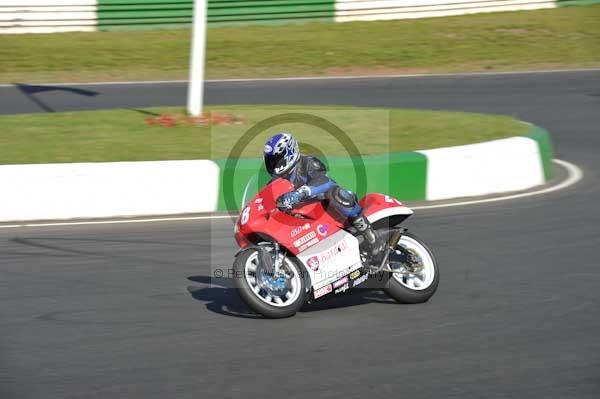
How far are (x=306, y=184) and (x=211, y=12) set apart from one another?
18776mm

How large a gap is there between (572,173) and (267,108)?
4799mm

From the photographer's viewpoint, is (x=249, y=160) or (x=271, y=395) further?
(x=249, y=160)

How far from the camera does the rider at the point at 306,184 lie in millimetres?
6781

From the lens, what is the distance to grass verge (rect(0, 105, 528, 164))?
11727mm

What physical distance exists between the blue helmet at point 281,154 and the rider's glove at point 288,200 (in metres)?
0.19

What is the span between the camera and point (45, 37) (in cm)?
2364

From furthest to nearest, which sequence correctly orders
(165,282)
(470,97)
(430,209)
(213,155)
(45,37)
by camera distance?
(45,37) < (470,97) < (213,155) < (430,209) < (165,282)

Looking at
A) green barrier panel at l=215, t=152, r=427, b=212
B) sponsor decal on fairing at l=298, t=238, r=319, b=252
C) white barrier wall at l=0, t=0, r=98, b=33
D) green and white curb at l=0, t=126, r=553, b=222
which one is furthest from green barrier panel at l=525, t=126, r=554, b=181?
white barrier wall at l=0, t=0, r=98, b=33

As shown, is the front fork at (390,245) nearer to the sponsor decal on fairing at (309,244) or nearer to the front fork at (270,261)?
the sponsor decal on fairing at (309,244)

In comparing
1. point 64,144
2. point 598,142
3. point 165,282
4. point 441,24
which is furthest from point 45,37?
point 165,282

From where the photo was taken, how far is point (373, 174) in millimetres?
10719

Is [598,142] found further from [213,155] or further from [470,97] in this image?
[213,155]

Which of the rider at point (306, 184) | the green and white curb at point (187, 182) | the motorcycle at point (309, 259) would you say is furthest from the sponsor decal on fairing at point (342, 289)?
the green and white curb at point (187, 182)

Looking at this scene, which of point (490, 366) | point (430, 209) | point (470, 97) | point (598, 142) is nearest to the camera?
point (490, 366)
